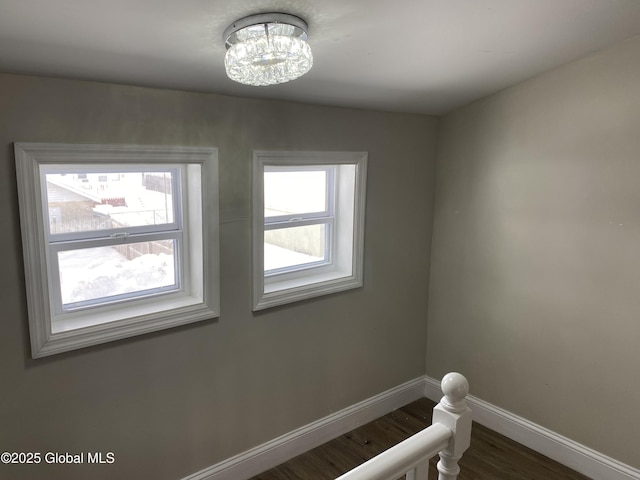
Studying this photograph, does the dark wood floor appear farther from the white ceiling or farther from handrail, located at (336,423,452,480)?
the white ceiling

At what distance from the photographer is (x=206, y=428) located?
2.42 m

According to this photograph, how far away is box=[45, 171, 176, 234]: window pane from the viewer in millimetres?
2020

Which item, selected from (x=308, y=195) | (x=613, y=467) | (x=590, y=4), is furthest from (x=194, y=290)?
(x=613, y=467)

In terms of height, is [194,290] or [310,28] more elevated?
[310,28]

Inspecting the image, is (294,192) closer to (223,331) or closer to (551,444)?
(223,331)

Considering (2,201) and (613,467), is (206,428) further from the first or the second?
(613,467)

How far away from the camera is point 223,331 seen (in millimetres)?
2420

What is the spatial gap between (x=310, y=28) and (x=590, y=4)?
107cm

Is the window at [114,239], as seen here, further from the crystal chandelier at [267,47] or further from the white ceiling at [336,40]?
the crystal chandelier at [267,47]

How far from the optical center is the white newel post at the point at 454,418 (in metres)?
1.41

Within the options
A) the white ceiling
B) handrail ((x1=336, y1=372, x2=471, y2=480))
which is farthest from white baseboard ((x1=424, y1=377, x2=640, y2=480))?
the white ceiling

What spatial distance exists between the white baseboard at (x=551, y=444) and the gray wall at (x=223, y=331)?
1.96 feet

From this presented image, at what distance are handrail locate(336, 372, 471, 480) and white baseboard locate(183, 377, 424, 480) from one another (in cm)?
144

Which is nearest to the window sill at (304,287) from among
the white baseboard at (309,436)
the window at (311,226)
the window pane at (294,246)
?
the window at (311,226)
